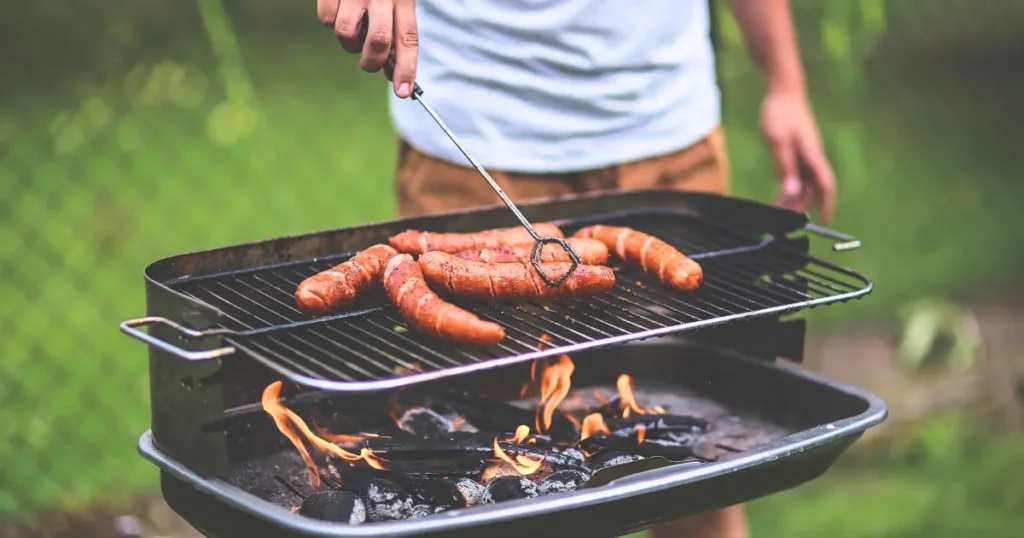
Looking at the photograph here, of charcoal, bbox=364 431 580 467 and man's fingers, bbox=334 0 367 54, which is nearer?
man's fingers, bbox=334 0 367 54

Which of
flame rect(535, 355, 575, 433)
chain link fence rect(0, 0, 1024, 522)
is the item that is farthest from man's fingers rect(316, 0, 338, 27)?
chain link fence rect(0, 0, 1024, 522)

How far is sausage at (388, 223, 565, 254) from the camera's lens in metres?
2.62

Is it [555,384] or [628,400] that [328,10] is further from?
[628,400]

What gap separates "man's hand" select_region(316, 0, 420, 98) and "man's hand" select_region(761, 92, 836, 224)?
4.88 ft

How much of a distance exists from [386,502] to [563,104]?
1322mm

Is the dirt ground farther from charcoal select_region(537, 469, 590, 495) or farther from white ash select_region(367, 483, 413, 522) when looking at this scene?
white ash select_region(367, 483, 413, 522)

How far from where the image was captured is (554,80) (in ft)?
10.3

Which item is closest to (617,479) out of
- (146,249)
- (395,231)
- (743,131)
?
(395,231)

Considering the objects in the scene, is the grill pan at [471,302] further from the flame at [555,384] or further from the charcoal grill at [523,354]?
the flame at [555,384]

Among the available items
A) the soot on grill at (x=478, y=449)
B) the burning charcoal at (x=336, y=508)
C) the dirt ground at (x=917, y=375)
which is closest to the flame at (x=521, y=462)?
the soot on grill at (x=478, y=449)

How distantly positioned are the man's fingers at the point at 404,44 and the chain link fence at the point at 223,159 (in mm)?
2549

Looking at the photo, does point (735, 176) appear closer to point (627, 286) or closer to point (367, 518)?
point (627, 286)

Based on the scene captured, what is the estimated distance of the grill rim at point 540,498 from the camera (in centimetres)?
196

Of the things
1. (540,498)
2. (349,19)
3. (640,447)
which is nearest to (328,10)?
(349,19)
